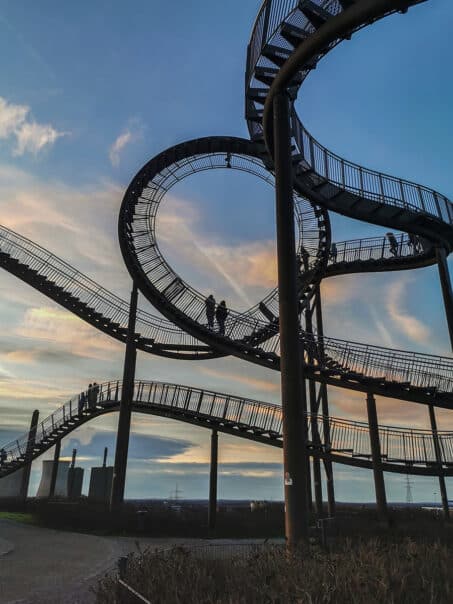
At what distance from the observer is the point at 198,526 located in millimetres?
18438

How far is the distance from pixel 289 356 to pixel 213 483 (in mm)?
11258

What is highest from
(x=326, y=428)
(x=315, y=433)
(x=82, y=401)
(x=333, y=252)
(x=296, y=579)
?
(x=333, y=252)

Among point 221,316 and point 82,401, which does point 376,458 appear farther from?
point 82,401

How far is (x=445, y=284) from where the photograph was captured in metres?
A: 20.0

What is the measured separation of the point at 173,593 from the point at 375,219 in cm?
1710

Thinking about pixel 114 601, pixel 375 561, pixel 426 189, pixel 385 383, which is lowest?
pixel 114 601

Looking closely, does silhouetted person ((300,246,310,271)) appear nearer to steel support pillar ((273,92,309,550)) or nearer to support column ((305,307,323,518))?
support column ((305,307,323,518))

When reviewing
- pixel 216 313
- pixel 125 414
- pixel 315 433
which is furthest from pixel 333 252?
pixel 125 414

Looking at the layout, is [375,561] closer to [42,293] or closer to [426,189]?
[426,189]

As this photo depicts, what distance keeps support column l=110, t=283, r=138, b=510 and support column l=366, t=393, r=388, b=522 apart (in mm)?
10467

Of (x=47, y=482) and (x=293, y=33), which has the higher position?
(x=293, y=33)

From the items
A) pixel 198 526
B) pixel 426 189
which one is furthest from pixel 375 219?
pixel 198 526

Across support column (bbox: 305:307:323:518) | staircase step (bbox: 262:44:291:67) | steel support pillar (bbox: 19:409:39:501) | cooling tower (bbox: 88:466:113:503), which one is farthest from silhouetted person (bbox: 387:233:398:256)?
cooling tower (bbox: 88:466:113:503)

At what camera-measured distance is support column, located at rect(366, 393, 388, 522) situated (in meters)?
17.3
